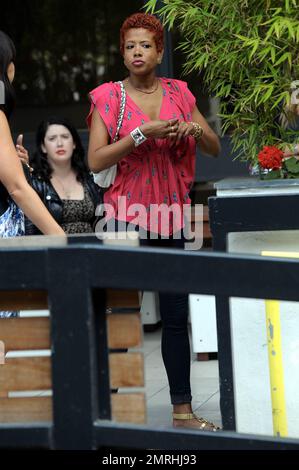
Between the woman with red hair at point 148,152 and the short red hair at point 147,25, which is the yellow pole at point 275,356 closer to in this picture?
the woman with red hair at point 148,152

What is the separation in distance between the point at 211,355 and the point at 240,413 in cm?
234

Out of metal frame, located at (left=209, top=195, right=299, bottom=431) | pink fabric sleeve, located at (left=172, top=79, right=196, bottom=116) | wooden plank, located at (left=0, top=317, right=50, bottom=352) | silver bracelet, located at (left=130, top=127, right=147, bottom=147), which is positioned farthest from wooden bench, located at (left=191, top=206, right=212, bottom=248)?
wooden plank, located at (left=0, top=317, right=50, bottom=352)

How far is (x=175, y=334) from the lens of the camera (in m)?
5.21

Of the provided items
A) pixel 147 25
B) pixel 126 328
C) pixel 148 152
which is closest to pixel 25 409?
pixel 126 328

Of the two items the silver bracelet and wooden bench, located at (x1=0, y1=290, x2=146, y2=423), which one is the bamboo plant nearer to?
the silver bracelet

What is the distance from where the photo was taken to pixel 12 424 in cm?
295

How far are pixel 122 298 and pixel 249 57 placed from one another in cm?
222

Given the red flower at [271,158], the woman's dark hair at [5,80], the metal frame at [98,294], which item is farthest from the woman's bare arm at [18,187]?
the red flower at [271,158]

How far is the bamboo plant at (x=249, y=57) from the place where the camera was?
4945 millimetres

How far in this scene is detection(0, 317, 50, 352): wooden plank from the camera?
304 cm

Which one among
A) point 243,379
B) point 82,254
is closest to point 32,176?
point 243,379

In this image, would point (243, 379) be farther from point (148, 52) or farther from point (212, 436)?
point (212, 436)

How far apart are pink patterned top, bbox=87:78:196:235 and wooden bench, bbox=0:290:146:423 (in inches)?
77.8

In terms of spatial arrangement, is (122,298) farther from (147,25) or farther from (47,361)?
(147,25)
